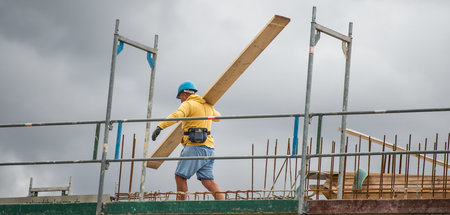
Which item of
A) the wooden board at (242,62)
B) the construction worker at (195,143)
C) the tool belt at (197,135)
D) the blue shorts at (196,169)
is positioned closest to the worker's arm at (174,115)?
the construction worker at (195,143)

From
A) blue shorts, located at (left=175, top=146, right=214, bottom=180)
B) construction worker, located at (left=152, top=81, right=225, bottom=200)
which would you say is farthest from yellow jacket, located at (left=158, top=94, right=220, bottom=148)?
blue shorts, located at (left=175, top=146, right=214, bottom=180)

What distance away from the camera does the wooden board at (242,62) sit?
12812mm

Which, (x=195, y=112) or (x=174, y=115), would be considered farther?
(x=195, y=112)

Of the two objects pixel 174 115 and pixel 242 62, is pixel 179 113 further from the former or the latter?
pixel 242 62

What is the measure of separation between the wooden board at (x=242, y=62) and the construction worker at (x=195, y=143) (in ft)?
0.85

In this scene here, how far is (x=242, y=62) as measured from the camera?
44.3ft

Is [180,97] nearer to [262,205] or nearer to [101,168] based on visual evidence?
[101,168]

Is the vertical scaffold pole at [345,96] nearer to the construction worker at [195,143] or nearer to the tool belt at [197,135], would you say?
the construction worker at [195,143]

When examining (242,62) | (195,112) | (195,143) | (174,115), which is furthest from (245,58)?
(195,143)

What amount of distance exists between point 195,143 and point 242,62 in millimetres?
1526

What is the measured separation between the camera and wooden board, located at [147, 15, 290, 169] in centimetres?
1281

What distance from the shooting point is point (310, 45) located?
11.5 metres

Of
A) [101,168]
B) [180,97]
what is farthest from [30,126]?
[180,97]

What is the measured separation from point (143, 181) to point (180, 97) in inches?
60.8
